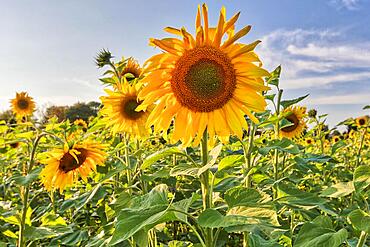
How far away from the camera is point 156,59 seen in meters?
1.55

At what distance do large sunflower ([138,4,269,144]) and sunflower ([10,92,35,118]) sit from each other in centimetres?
614

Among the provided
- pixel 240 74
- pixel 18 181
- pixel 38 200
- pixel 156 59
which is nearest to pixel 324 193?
pixel 240 74

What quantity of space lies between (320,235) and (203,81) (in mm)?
743

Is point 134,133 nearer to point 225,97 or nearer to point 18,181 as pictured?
point 18,181

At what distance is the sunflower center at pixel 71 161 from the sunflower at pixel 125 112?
25 centimetres

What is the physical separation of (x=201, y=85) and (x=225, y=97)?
0.11m

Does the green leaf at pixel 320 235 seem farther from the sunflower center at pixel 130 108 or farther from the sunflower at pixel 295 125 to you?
the sunflower at pixel 295 125

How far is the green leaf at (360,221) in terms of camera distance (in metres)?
1.43

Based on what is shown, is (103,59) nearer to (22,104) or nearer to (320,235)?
(320,235)

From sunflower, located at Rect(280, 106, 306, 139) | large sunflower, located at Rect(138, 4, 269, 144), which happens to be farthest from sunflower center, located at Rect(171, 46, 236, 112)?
sunflower, located at Rect(280, 106, 306, 139)

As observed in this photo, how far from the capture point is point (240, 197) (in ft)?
4.63

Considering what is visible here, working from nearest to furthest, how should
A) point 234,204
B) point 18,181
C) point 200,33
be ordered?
point 234,204 → point 200,33 → point 18,181

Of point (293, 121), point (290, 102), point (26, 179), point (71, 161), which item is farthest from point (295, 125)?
point (26, 179)

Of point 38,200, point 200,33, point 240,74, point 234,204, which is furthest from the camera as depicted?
point 38,200
